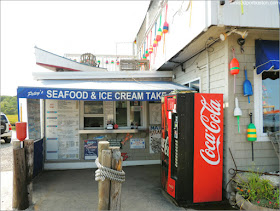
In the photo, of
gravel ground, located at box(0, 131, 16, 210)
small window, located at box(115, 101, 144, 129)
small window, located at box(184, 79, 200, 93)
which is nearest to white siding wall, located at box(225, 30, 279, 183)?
small window, located at box(184, 79, 200, 93)

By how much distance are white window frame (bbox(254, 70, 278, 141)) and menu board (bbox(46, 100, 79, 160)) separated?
5181 millimetres

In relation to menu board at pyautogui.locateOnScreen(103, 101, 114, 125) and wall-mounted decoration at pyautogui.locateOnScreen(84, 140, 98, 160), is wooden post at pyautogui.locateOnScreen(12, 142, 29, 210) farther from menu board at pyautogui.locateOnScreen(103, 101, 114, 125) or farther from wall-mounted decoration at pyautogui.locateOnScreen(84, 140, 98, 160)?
menu board at pyautogui.locateOnScreen(103, 101, 114, 125)

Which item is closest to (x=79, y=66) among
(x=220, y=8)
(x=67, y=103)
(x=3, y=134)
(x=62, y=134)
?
(x=67, y=103)

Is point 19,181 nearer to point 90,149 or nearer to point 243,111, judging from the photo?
point 90,149

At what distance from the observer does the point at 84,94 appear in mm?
5129

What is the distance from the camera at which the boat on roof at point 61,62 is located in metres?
7.50

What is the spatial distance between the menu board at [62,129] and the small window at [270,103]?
211 inches

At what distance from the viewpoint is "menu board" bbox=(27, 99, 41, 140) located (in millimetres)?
5930

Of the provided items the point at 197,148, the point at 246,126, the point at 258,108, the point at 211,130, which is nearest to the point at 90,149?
the point at 197,148

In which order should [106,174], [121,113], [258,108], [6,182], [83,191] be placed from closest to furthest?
[106,174] → [258,108] → [83,191] → [6,182] → [121,113]

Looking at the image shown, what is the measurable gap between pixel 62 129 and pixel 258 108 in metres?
5.69

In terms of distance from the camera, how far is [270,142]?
4.21 meters

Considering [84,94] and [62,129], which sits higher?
[84,94]

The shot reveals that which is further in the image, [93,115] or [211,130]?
[93,115]
